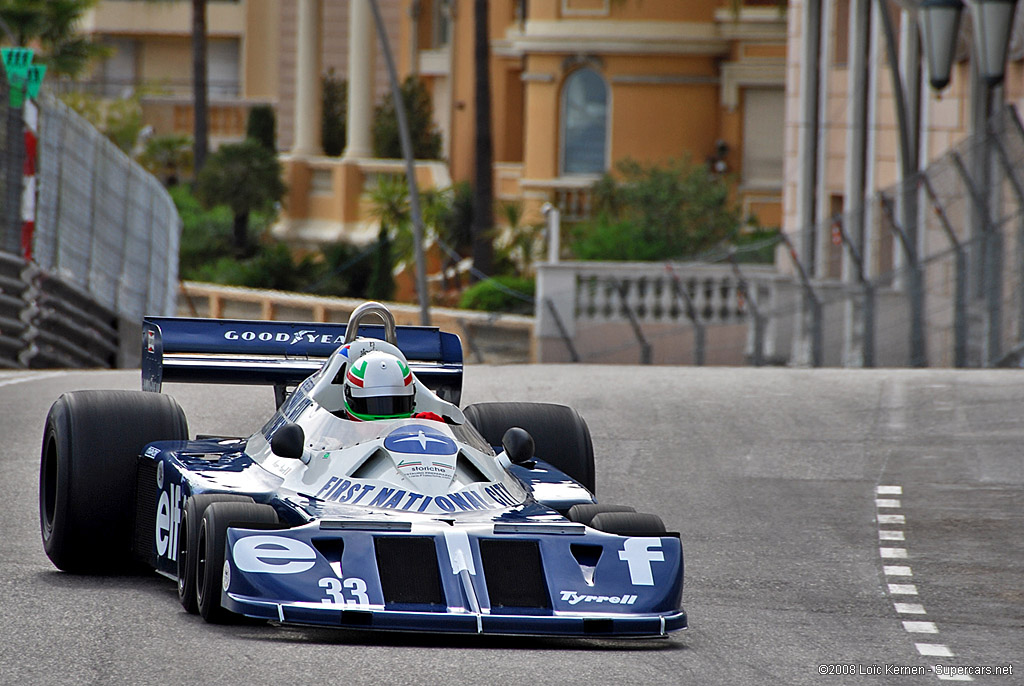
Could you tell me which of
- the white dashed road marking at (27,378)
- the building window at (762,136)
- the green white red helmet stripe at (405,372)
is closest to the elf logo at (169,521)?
the green white red helmet stripe at (405,372)

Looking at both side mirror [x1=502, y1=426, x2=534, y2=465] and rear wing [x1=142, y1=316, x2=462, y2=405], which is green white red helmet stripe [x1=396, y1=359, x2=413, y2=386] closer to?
side mirror [x1=502, y1=426, x2=534, y2=465]

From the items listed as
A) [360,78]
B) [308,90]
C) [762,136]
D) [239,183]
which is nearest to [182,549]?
[762,136]

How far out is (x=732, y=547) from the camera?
1007 cm

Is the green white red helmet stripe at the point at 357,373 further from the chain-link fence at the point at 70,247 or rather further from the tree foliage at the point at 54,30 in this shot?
the tree foliage at the point at 54,30

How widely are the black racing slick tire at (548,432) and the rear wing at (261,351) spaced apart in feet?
0.73

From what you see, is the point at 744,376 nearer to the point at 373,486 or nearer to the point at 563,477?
the point at 563,477

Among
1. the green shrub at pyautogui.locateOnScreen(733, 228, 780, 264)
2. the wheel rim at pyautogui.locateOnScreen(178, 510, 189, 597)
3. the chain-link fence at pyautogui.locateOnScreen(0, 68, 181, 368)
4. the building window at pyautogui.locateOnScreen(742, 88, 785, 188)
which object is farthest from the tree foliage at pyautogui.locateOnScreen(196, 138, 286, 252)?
the wheel rim at pyautogui.locateOnScreen(178, 510, 189, 597)

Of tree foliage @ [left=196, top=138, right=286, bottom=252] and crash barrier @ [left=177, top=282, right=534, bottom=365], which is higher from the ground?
tree foliage @ [left=196, top=138, right=286, bottom=252]

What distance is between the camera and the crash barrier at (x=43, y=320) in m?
18.5

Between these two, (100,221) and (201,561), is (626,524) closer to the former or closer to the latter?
(201,561)

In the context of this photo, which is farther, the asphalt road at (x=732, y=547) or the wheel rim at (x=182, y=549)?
the wheel rim at (x=182, y=549)

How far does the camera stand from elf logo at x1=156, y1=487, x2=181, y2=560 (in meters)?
8.05

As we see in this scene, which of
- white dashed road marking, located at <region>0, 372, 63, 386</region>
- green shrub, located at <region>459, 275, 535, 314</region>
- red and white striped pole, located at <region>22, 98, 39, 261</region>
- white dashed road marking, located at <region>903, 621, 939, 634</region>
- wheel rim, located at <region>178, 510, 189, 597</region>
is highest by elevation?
red and white striped pole, located at <region>22, 98, 39, 261</region>

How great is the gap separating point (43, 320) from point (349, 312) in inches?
674
